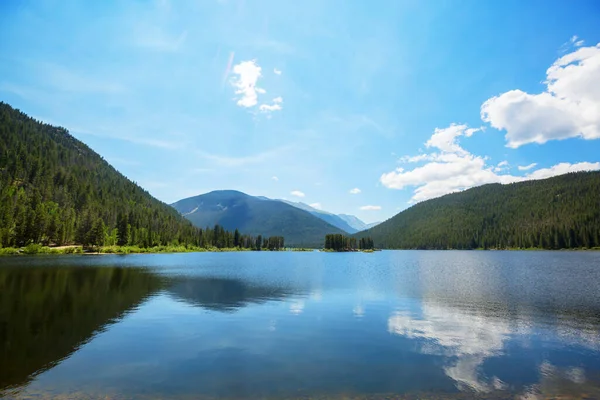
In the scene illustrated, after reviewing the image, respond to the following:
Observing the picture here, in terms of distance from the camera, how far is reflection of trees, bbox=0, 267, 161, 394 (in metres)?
20.3

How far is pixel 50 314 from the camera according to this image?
32.4 meters

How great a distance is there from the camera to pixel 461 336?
27922mm

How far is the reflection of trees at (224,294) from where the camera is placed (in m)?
42.1

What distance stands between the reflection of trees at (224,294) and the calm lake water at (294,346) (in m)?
0.53

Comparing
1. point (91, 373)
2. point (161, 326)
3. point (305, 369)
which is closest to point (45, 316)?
point (161, 326)

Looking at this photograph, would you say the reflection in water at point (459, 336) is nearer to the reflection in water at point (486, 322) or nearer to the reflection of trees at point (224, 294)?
the reflection in water at point (486, 322)

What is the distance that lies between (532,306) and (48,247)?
608 feet

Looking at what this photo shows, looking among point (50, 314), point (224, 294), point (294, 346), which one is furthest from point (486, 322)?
point (50, 314)

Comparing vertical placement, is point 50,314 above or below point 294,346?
below

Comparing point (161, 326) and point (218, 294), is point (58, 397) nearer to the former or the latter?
point (161, 326)

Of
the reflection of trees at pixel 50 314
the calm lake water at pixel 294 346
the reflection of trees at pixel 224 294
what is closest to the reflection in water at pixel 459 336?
the calm lake water at pixel 294 346

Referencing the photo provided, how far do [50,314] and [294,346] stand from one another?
2485 cm

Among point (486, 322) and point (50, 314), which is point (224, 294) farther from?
point (486, 322)

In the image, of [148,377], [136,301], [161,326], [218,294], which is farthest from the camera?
[218,294]
